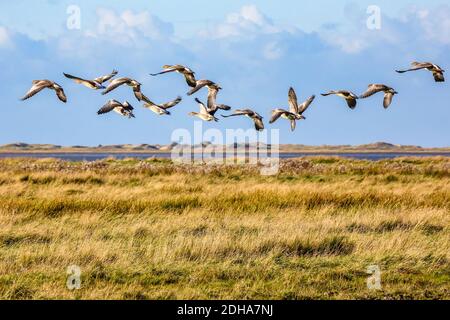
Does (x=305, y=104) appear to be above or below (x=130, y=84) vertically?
below

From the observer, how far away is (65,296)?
951 cm

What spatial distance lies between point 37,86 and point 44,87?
14 cm

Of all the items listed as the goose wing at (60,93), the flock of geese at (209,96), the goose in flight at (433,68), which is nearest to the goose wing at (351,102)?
the flock of geese at (209,96)

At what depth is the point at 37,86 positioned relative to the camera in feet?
36.1

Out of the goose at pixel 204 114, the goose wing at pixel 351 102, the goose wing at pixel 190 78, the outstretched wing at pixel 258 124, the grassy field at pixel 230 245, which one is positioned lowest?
the grassy field at pixel 230 245

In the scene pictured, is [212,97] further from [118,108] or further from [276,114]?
[118,108]

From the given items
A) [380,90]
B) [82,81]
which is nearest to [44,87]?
[82,81]

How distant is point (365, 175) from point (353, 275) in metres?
22.8

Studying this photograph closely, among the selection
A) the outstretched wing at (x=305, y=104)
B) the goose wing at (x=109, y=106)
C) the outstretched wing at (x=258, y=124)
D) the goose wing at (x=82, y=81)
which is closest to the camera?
the goose wing at (x=82, y=81)

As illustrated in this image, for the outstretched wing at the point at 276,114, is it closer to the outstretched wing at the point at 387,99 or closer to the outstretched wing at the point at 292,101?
the outstretched wing at the point at 292,101

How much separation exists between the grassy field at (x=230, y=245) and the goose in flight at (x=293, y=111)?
239 cm

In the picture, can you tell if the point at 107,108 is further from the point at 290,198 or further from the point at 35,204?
the point at 290,198

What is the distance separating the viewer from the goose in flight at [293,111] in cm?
1148

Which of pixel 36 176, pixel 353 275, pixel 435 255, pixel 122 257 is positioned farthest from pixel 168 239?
pixel 36 176
